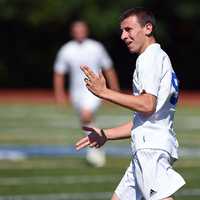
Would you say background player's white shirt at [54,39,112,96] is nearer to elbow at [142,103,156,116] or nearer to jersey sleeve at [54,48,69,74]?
jersey sleeve at [54,48,69,74]

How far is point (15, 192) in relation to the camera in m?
11.3

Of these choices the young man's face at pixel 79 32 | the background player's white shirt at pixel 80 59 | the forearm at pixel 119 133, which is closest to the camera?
the forearm at pixel 119 133

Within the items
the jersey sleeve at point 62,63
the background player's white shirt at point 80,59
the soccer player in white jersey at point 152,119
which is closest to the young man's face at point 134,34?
the soccer player in white jersey at point 152,119

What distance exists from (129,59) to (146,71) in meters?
30.9

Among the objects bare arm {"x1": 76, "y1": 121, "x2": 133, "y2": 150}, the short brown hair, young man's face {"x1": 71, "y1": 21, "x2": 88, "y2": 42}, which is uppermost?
the short brown hair

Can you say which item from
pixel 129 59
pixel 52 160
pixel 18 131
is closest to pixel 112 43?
pixel 129 59

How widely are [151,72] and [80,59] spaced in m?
8.21

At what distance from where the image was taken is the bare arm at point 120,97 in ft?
22.0

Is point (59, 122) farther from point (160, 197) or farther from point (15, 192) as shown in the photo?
point (160, 197)

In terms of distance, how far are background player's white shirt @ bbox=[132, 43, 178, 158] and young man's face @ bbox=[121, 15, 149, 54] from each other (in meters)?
0.07

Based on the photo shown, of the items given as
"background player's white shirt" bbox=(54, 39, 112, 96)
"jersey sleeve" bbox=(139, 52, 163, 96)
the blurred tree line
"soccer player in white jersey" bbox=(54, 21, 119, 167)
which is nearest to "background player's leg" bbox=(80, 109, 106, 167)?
"soccer player in white jersey" bbox=(54, 21, 119, 167)

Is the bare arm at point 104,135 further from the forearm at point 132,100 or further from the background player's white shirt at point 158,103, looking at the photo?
the forearm at point 132,100

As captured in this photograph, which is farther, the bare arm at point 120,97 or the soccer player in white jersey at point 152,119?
the soccer player in white jersey at point 152,119

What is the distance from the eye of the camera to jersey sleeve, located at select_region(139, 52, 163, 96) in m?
6.86
